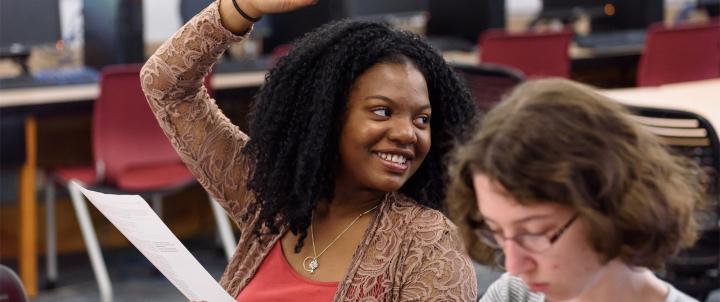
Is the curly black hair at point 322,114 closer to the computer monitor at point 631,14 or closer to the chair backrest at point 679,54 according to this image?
the chair backrest at point 679,54

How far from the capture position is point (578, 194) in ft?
3.56

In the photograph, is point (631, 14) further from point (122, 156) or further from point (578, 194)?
point (578, 194)

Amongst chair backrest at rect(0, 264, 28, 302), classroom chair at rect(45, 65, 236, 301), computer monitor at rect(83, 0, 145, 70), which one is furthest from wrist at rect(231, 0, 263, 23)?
computer monitor at rect(83, 0, 145, 70)

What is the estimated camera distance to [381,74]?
166 cm

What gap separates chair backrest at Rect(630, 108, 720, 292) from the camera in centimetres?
258

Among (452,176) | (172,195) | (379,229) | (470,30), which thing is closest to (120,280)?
(172,195)

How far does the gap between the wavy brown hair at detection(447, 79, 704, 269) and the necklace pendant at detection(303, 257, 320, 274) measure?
60 centimetres

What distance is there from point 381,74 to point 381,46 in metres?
0.04

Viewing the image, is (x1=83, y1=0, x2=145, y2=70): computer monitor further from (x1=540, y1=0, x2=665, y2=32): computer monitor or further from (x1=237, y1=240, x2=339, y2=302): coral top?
(x1=237, y1=240, x2=339, y2=302): coral top

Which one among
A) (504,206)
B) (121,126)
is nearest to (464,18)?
(121,126)

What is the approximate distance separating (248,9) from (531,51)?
11.3 ft

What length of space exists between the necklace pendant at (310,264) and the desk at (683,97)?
164 cm

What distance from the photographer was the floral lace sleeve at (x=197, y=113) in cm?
180

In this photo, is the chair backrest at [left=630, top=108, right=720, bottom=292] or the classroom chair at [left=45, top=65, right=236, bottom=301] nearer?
the chair backrest at [left=630, top=108, right=720, bottom=292]
